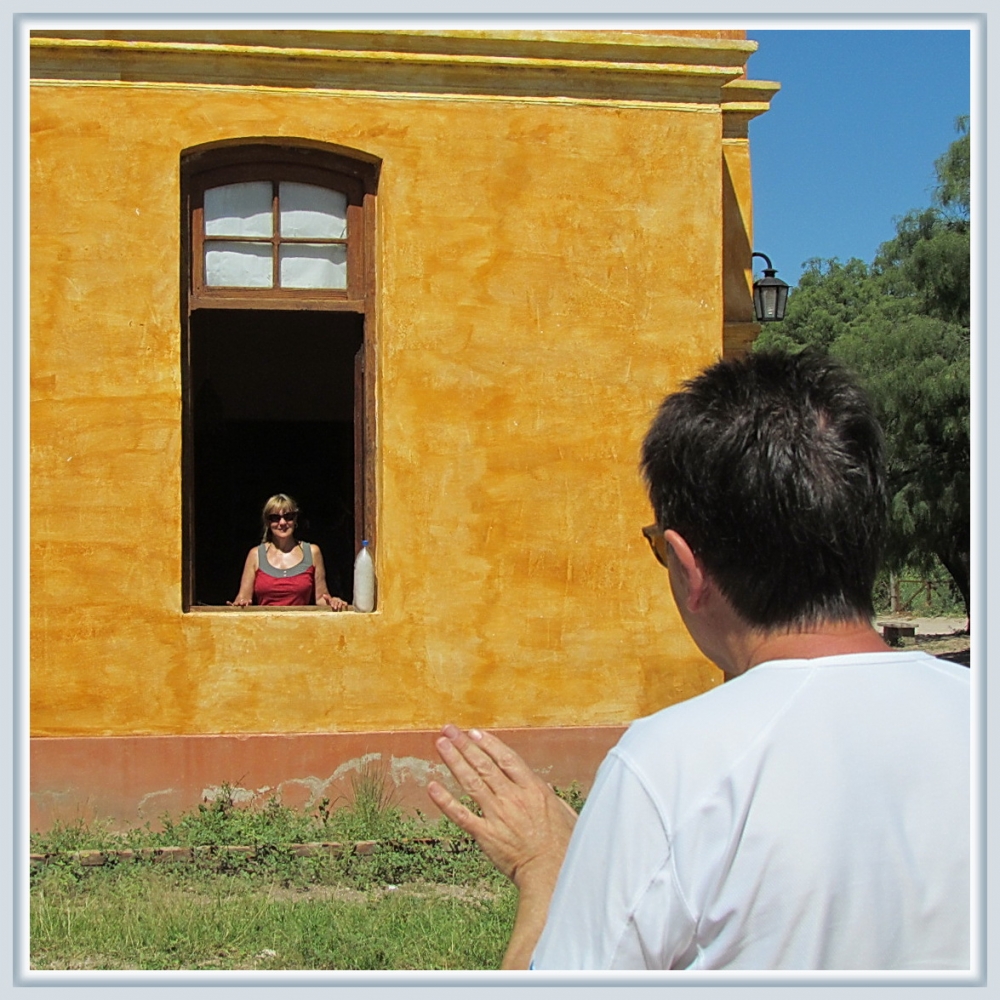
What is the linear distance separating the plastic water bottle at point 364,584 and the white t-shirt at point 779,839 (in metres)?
5.81

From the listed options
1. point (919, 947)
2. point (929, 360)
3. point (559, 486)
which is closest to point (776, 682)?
point (919, 947)

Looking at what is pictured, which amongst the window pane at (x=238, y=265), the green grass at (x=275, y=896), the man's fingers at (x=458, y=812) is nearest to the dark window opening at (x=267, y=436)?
the window pane at (x=238, y=265)

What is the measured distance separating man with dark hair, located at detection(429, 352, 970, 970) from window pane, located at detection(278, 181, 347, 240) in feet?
20.1

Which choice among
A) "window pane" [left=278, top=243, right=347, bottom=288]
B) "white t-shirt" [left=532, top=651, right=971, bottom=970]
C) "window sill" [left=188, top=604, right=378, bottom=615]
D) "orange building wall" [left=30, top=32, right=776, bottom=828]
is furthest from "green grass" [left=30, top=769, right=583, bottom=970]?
"white t-shirt" [left=532, top=651, right=971, bottom=970]

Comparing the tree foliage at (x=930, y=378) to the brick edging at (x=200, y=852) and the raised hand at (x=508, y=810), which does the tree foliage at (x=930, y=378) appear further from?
the raised hand at (x=508, y=810)

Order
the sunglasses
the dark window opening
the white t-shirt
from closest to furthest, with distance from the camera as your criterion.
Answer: the white t-shirt → the sunglasses → the dark window opening

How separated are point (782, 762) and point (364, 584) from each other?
597 centimetres

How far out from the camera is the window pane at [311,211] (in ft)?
25.1

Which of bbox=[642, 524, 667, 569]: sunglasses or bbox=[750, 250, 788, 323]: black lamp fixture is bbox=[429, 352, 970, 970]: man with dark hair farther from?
bbox=[750, 250, 788, 323]: black lamp fixture

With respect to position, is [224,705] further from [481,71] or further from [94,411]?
[481,71]

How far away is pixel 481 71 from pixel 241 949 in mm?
5170

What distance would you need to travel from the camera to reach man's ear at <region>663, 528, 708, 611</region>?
1.91m

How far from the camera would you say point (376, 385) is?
7.54 meters


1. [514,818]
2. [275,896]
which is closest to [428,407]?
[275,896]
